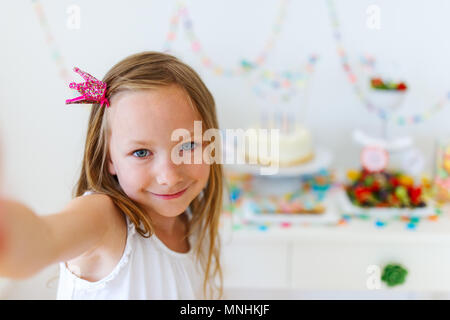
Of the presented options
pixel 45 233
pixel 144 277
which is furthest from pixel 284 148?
pixel 45 233

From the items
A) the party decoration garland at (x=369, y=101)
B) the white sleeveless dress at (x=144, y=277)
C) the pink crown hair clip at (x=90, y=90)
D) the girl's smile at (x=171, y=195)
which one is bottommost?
the white sleeveless dress at (x=144, y=277)

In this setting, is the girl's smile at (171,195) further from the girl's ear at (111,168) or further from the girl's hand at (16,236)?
the girl's hand at (16,236)

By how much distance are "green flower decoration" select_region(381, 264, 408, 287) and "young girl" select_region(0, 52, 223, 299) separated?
1.82ft

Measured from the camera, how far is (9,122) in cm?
89

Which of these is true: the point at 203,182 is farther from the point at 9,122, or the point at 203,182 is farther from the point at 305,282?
the point at 305,282

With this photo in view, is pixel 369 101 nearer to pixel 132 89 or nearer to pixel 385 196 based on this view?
pixel 385 196

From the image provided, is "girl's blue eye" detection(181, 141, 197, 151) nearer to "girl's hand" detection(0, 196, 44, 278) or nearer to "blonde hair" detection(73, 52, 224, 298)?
"blonde hair" detection(73, 52, 224, 298)

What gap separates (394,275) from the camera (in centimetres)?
105

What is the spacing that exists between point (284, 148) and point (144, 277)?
621 millimetres

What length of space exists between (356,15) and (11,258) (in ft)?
3.49

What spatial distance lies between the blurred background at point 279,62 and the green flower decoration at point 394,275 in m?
0.14

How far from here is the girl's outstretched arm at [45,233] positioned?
13.1 inches

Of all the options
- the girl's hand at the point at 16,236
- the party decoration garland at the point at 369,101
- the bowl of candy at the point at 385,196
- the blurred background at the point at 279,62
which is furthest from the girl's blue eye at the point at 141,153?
the party decoration garland at the point at 369,101
